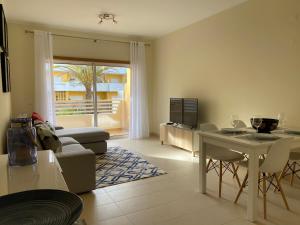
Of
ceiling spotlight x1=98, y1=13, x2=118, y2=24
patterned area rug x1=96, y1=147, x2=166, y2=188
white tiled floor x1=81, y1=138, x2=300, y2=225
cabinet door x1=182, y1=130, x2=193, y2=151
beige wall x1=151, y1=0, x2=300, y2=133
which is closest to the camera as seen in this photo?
white tiled floor x1=81, y1=138, x2=300, y2=225

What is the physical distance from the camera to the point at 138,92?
6.03m

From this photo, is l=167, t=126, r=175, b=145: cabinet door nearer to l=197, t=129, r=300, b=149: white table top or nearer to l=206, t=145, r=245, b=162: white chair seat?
l=206, t=145, r=245, b=162: white chair seat

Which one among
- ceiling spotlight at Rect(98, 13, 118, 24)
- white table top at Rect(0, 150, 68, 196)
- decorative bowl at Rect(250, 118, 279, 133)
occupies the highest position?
ceiling spotlight at Rect(98, 13, 118, 24)

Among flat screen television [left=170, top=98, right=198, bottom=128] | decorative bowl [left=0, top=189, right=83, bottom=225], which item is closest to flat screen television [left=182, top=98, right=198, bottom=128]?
flat screen television [left=170, top=98, right=198, bottom=128]

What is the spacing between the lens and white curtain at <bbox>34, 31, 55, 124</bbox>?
16.1 ft

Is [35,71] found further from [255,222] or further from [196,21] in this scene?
[255,222]

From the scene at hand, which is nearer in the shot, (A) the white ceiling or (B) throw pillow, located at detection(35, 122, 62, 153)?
(B) throw pillow, located at detection(35, 122, 62, 153)

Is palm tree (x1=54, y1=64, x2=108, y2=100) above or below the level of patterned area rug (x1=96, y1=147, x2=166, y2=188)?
above

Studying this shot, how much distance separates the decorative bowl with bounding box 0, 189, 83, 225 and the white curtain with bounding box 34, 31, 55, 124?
4.52 meters

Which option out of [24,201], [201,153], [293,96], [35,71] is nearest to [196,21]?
[293,96]

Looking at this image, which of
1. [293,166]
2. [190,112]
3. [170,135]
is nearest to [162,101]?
[170,135]

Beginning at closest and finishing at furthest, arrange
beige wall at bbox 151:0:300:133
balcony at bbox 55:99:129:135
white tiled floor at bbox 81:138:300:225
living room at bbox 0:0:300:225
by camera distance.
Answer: white tiled floor at bbox 81:138:300:225, living room at bbox 0:0:300:225, beige wall at bbox 151:0:300:133, balcony at bbox 55:99:129:135

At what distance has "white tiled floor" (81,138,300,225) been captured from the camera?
7.50 ft

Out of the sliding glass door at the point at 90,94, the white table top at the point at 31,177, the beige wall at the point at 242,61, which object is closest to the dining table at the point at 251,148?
the beige wall at the point at 242,61
